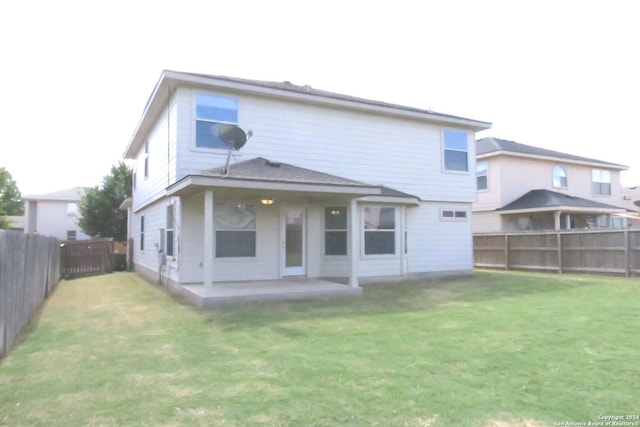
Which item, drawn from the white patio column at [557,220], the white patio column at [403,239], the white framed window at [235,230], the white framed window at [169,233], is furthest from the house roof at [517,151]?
the white framed window at [169,233]

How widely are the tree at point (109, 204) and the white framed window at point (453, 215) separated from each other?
59.0ft

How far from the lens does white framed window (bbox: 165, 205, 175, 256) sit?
38.9 ft

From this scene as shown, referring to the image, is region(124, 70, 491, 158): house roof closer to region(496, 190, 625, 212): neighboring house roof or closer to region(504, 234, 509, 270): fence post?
region(504, 234, 509, 270): fence post

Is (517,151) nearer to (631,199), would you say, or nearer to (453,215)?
(453,215)

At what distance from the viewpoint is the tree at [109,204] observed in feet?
82.1

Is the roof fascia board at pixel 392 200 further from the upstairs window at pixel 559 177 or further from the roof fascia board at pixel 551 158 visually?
the upstairs window at pixel 559 177

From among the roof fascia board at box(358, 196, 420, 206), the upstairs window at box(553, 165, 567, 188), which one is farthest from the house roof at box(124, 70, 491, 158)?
the upstairs window at box(553, 165, 567, 188)

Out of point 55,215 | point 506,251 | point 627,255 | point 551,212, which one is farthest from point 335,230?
point 55,215

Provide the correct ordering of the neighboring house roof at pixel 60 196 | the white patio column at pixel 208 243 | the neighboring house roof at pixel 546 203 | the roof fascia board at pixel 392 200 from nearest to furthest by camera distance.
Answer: the white patio column at pixel 208 243
the roof fascia board at pixel 392 200
the neighboring house roof at pixel 546 203
the neighboring house roof at pixel 60 196

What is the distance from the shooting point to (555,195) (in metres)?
21.7

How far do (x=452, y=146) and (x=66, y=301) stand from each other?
11900 millimetres

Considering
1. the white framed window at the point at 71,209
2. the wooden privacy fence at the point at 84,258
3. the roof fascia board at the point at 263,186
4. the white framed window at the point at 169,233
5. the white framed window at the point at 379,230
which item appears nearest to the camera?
the roof fascia board at the point at 263,186

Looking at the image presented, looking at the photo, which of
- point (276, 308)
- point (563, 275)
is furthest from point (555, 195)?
point (276, 308)

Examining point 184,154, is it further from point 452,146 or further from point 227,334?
point 452,146
